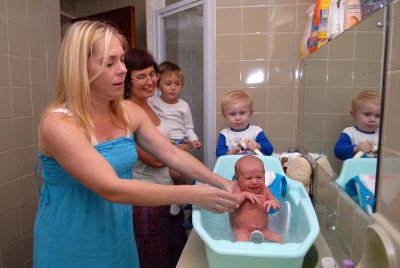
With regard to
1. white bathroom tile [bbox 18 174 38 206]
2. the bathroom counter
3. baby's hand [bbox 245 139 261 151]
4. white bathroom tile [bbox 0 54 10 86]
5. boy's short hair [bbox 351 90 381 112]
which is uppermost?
white bathroom tile [bbox 0 54 10 86]

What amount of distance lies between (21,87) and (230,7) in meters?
1.36

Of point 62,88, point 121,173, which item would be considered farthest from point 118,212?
point 62,88

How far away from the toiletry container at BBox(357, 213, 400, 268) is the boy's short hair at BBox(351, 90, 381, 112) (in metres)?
0.27

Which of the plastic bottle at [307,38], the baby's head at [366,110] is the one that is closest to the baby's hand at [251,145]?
the plastic bottle at [307,38]

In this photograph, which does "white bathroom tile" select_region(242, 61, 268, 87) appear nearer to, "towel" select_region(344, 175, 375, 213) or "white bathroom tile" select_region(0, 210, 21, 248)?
"towel" select_region(344, 175, 375, 213)

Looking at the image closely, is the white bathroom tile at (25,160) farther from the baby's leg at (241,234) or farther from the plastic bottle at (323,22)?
the plastic bottle at (323,22)

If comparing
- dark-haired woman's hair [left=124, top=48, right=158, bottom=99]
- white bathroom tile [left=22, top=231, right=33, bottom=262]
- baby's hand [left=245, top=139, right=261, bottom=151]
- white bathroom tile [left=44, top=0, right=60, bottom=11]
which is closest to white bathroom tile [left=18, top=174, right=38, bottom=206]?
white bathroom tile [left=22, top=231, right=33, bottom=262]

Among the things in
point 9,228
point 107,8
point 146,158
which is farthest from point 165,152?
point 107,8

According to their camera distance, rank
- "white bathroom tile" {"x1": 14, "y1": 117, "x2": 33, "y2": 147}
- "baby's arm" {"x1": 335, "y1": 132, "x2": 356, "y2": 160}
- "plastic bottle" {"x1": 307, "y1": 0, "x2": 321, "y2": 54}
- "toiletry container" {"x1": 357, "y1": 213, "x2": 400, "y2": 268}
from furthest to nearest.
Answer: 1. "white bathroom tile" {"x1": 14, "y1": 117, "x2": 33, "y2": 147}
2. "plastic bottle" {"x1": 307, "y1": 0, "x2": 321, "y2": 54}
3. "baby's arm" {"x1": 335, "y1": 132, "x2": 356, "y2": 160}
4. "toiletry container" {"x1": 357, "y1": 213, "x2": 400, "y2": 268}

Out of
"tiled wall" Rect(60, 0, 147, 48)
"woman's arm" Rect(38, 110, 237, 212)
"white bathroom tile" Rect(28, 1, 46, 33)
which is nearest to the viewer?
"woman's arm" Rect(38, 110, 237, 212)

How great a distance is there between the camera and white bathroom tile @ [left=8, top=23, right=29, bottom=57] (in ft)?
6.20

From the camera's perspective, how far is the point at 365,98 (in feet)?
2.89

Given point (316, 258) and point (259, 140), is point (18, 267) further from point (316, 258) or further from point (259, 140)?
point (316, 258)

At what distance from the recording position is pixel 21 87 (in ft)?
6.50
